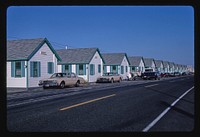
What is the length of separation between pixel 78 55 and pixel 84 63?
3.66 m

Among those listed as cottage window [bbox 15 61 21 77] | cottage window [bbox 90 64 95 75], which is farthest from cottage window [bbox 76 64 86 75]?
cottage window [bbox 15 61 21 77]

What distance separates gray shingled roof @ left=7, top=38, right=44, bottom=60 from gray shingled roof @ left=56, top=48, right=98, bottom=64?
32.4 ft

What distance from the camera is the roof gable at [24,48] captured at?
26031 mm

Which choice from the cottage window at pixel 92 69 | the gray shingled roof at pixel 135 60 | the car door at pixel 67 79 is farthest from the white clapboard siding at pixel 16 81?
the gray shingled roof at pixel 135 60

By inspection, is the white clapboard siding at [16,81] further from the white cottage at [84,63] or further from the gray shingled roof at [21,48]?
the white cottage at [84,63]

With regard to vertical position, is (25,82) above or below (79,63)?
below

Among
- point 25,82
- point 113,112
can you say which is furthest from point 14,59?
point 113,112

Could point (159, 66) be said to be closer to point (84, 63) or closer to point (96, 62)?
point (96, 62)

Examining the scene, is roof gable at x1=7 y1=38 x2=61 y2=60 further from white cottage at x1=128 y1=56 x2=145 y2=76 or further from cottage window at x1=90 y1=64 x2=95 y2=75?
white cottage at x1=128 y1=56 x2=145 y2=76

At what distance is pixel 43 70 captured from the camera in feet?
92.3

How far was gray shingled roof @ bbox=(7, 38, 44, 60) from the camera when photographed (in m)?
26.2

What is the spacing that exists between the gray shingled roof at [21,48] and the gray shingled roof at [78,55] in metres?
9.89

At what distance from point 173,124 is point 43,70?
23.6 meters
